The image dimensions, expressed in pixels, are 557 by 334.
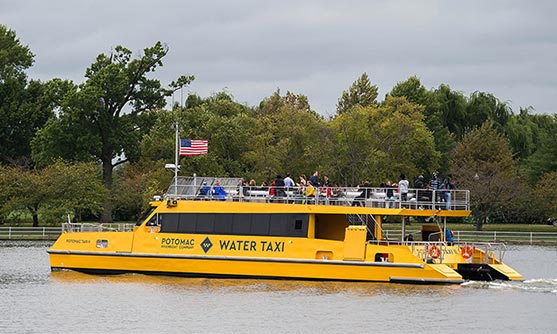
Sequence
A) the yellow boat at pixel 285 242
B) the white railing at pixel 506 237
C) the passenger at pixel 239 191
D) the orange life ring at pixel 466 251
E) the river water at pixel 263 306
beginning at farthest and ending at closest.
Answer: the white railing at pixel 506 237, the passenger at pixel 239 191, the orange life ring at pixel 466 251, the yellow boat at pixel 285 242, the river water at pixel 263 306

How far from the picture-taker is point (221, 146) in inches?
3002

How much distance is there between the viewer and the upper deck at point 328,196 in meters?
41.0

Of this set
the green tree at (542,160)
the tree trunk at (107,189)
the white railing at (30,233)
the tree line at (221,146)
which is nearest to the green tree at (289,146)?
the tree line at (221,146)

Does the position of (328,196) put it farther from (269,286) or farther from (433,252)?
(433,252)

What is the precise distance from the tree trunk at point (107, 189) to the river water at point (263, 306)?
115 ft

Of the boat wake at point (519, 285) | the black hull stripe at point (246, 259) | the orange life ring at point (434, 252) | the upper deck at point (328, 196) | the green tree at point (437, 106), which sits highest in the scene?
the green tree at point (437, 106)

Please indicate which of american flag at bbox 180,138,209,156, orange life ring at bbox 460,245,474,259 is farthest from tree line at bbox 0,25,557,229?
orange life ring at bbox 460,245,474,259

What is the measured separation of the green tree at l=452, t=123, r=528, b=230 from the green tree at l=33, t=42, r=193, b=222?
69.9 feet

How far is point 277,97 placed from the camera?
334ft

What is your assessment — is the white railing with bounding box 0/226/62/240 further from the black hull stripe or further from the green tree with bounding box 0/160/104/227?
the black hull stripe

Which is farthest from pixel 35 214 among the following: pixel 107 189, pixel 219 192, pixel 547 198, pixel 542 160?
pixel 542 160

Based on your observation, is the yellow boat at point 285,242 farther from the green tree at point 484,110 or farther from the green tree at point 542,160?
the green tree at point 484,110

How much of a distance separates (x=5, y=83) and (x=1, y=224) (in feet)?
66.0

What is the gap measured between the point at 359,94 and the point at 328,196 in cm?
6253
